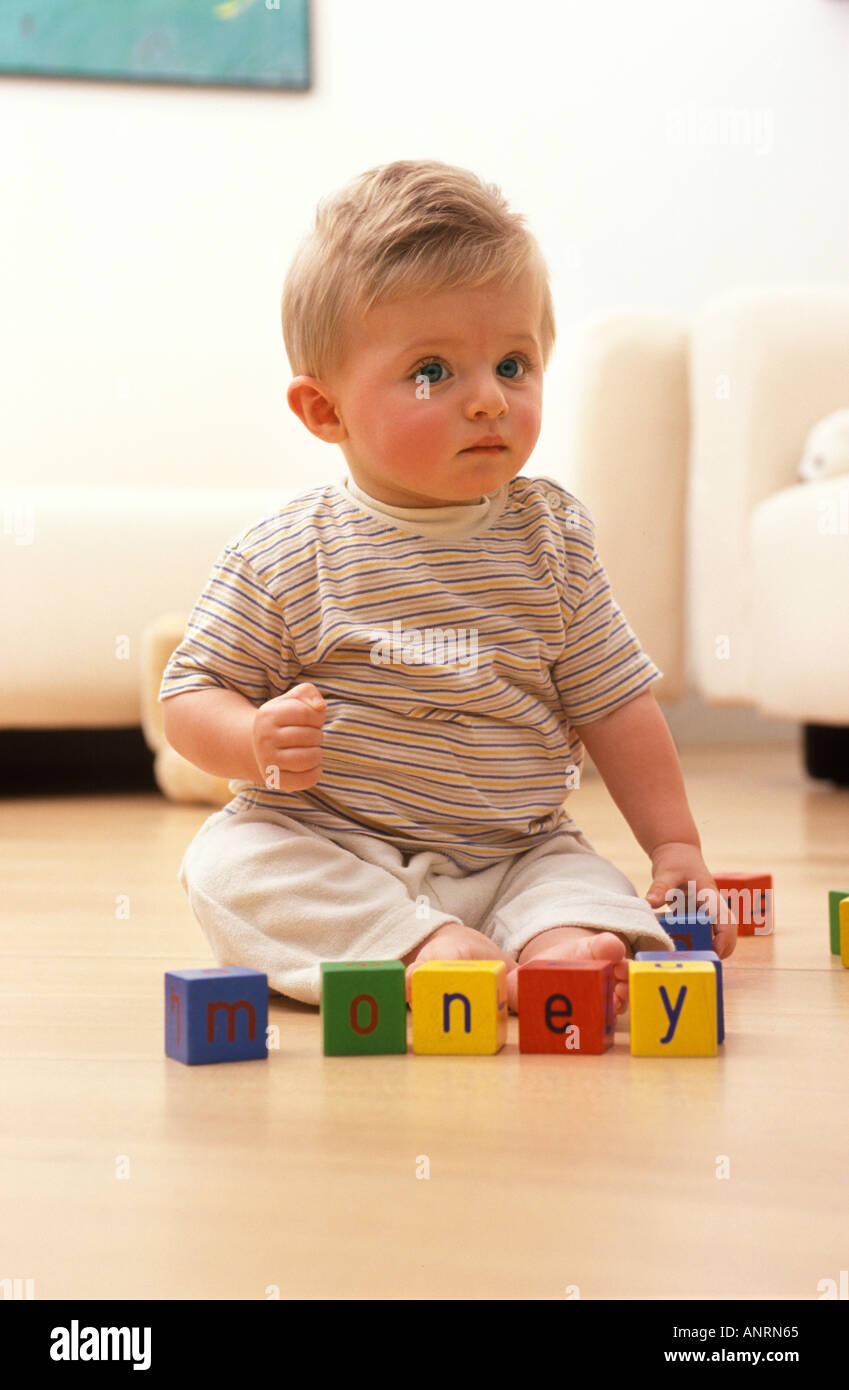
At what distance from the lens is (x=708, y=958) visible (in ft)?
2.72

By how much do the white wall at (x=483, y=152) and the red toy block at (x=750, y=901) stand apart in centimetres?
177

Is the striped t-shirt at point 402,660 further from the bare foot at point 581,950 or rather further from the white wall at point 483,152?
the white wall at point 483,152

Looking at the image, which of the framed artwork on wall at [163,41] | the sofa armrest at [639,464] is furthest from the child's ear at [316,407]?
the framed artwork on wall at [163,41]

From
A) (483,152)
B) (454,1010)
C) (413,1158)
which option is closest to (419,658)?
(454,1010)

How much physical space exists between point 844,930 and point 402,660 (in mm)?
321

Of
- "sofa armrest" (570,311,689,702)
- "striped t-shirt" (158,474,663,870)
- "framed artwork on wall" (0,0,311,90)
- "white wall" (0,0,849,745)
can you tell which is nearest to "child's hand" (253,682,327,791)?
"striped t-shirt" (158,474,663,870)

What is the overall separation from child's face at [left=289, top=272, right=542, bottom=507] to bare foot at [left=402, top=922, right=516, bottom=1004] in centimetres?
27

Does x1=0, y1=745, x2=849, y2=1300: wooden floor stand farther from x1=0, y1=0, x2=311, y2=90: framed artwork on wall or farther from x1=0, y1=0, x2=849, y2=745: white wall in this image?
x1=0, y1=0, x2=311, y2=90: framed artwork on wall

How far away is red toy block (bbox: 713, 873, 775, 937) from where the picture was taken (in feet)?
3.69

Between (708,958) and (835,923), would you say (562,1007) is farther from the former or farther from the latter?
(835,923)

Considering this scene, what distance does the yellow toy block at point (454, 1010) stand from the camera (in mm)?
792

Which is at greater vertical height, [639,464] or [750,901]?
Answer: [639,464]
